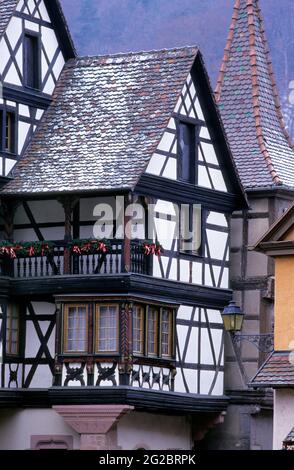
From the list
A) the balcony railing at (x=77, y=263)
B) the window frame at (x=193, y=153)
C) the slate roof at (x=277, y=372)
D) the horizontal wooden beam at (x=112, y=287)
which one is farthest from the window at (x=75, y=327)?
the slate roof at (x=277, y=372)

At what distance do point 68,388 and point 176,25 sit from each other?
84.6m

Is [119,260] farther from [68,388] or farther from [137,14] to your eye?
[137,14]

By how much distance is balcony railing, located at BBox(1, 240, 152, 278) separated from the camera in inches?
2003

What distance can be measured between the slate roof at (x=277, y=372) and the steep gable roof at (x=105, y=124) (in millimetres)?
5934

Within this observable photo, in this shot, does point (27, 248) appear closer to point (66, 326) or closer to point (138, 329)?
point (66, 326)

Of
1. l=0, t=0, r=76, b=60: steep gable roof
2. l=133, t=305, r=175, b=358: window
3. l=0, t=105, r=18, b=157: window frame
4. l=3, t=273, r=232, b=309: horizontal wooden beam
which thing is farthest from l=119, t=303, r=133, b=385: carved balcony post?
l=0, t=0, r=76, b=60: steep gable roof

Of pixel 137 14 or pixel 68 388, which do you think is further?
pixel 137 14

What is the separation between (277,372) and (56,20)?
41.4 feet

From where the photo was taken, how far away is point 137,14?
13300 cm

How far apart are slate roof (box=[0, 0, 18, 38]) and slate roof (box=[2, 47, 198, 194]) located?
2.77m

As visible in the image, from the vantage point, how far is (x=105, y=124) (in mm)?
52906

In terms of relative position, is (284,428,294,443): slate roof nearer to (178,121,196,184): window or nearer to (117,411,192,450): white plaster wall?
(117,411,192,450): white plaster wall

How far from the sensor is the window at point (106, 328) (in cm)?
5066
